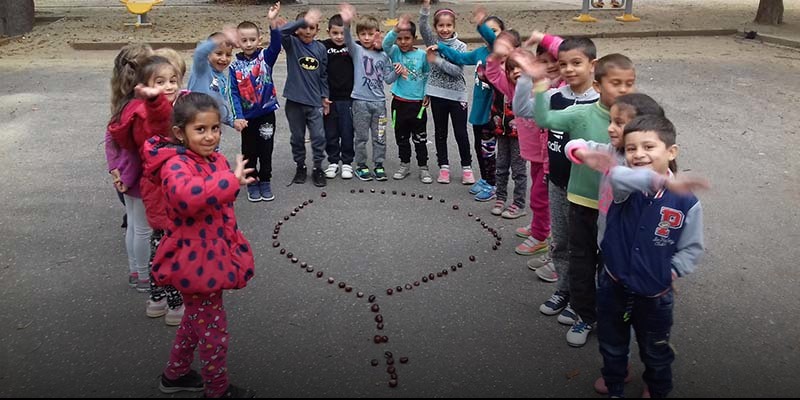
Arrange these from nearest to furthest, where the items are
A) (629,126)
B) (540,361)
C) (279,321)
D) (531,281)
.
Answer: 1. (629,126)
2. (540,361)
3. (279,321)
4. (531,281)

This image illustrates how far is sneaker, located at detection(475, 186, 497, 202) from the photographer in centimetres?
633

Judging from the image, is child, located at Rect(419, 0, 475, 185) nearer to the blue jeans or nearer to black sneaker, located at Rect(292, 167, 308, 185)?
black sneaker, located at Rect(292, 167, 308, 185)

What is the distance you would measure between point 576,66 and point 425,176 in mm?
2976

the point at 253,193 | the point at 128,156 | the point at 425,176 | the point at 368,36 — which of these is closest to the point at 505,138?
the point at 425,176

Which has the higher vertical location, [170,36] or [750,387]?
[170,36]

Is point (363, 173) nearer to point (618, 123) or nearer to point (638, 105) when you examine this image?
point (618, 123)

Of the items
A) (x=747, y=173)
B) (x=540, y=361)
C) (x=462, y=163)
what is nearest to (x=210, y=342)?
(x=540, y=361)

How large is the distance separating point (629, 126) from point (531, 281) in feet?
6.31

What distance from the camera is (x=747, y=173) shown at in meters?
6.87

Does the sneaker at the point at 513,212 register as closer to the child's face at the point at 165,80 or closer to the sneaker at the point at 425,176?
the sneaker at the point at 425,176

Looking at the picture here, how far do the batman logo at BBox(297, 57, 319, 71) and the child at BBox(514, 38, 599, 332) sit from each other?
2902 millimetres

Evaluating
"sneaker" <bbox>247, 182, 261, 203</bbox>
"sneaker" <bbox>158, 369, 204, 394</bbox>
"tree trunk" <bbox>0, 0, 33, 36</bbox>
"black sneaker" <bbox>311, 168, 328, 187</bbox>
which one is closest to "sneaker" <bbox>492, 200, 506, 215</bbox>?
"black sneaker" <bbox>311, 168, 328, 187</bbox>

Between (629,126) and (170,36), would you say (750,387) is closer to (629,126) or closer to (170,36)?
(629,126)

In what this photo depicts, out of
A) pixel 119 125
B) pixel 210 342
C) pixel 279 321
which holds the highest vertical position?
pixel 119 125
